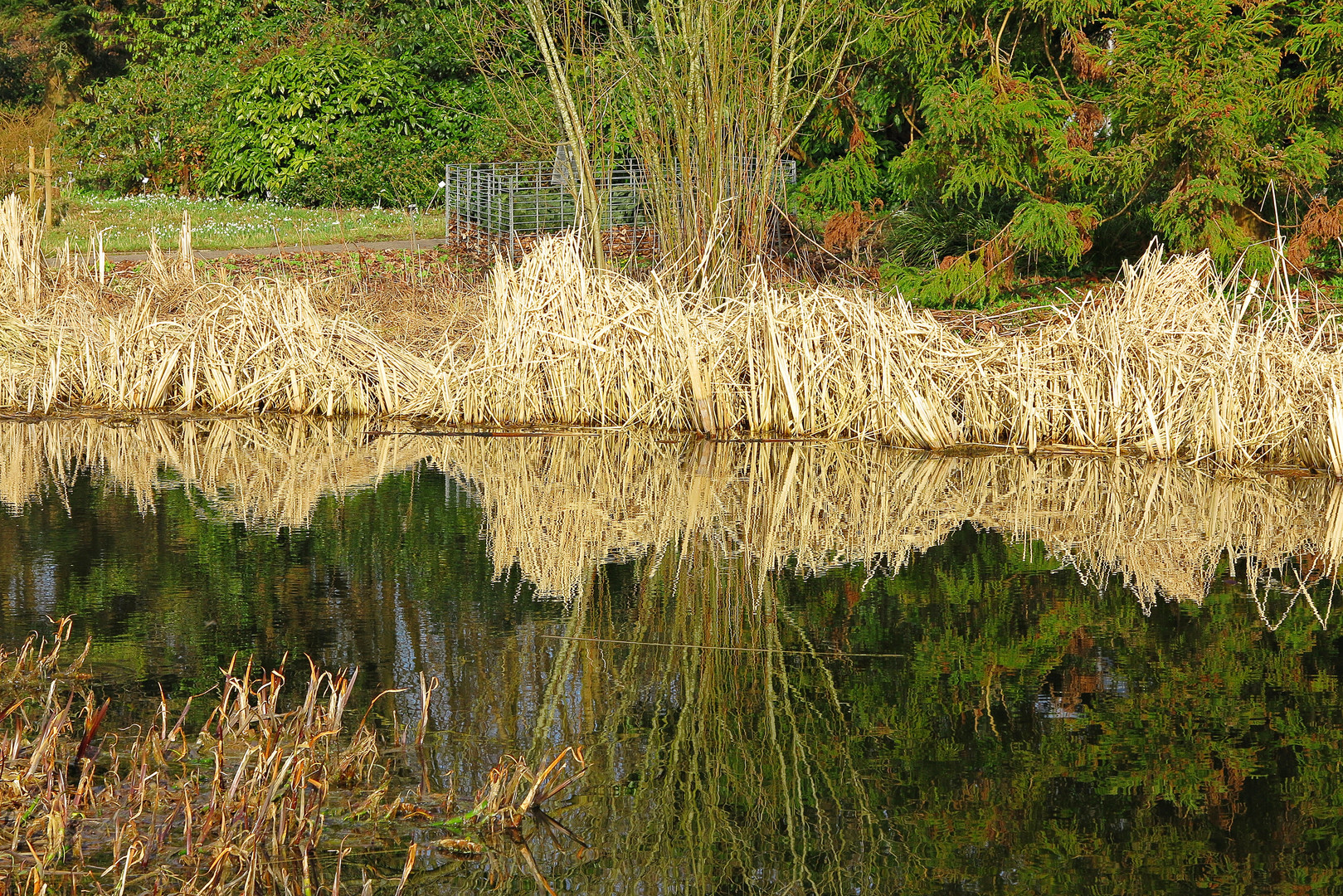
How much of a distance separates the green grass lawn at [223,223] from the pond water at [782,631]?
30.9 ft

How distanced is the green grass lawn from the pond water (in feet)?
30.9

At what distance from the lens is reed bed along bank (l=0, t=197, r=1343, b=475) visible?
8.27 meters

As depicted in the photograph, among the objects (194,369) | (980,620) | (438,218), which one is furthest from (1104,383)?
(438,218)

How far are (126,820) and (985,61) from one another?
12117 millimetres

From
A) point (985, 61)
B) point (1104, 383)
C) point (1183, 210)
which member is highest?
point (985, 61)

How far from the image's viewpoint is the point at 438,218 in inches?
831

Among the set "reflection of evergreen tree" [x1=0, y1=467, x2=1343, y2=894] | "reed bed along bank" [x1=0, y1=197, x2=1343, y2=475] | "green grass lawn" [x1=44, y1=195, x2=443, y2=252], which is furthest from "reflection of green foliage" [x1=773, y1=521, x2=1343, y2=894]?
"green grass lawn" [x1=44, y1=195, x2=443, y2=252]

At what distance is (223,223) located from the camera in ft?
63.7

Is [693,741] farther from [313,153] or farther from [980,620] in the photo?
[313,153]

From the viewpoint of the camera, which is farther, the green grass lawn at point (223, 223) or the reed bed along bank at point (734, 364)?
the green grass lawn at point (223, 223)

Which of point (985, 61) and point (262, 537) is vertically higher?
point (985, 61)

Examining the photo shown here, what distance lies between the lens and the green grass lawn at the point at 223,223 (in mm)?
17828

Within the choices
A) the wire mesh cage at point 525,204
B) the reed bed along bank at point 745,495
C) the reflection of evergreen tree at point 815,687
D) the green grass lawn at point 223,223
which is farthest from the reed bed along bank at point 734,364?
the green grass lawn at point 223,223

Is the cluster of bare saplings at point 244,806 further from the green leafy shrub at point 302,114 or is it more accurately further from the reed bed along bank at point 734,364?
the green leafy shrub at point 302,114
